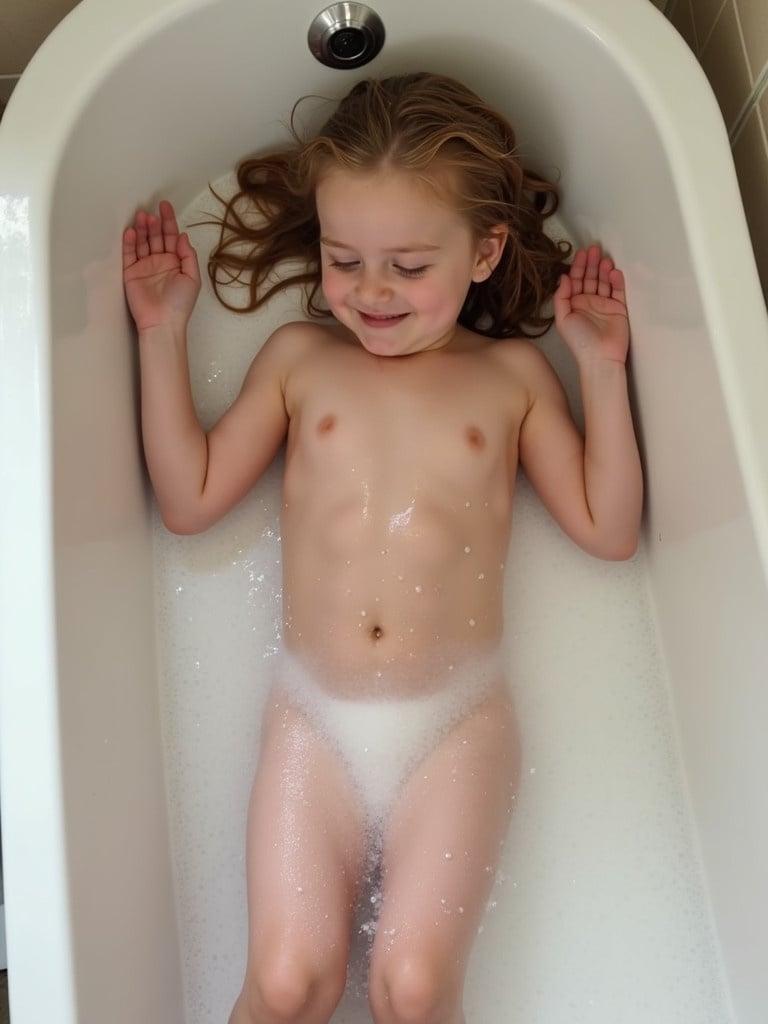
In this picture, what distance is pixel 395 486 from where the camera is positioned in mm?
1197

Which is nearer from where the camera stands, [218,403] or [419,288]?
[419,288]

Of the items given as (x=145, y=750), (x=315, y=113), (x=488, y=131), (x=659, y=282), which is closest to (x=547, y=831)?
(x=145, y=750)

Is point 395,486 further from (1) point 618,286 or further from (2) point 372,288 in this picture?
(1) point 618,286

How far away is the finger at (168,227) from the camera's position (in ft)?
4.25

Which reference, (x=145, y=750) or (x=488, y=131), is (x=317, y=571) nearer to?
(x=145, y=750)

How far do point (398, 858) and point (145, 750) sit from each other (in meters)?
0.31

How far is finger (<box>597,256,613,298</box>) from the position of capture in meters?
1.29

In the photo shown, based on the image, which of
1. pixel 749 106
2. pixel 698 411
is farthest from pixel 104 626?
pixel 749 106

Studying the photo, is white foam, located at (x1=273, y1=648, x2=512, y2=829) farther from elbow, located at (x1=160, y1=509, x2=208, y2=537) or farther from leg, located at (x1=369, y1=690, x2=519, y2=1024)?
elbow, located at (x1=160, y1=509, x2=208, y2=537)

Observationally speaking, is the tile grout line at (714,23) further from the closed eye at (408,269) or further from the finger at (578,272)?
the closed eye at (408,269)

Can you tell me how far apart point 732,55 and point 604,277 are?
0.27 meters

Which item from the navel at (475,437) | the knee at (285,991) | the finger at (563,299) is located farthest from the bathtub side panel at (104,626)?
the finger at (563,299)

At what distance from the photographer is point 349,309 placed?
1.18m

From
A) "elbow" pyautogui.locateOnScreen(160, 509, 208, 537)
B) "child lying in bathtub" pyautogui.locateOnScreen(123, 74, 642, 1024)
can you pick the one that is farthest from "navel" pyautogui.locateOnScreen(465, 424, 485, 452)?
"elbow" pyautogui.locateOnScreen(160, 509, 208, 537)
